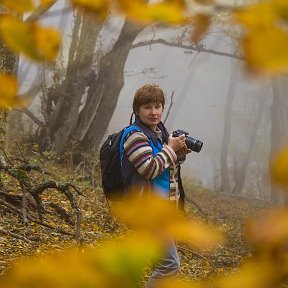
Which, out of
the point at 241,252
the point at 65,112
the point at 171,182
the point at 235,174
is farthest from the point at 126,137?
the point at 235,174

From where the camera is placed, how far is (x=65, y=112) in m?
11.0

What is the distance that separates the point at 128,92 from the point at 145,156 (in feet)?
166

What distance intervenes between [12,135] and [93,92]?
2055 mm

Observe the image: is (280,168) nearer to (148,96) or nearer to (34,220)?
(148,96)

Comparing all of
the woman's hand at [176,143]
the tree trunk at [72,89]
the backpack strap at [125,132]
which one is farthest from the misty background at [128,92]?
the woman's hand at [176,143]

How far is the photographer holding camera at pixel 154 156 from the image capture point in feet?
9.95

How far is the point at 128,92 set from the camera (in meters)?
53.4

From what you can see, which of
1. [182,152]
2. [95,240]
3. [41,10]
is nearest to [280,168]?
[182,152]

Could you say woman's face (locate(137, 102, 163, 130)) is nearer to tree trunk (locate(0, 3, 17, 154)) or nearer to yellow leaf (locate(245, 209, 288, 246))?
yellow leaf (locate(245, 209, 288, 246))

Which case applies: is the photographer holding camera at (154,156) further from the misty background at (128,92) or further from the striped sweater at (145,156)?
the misty background at (128,92)

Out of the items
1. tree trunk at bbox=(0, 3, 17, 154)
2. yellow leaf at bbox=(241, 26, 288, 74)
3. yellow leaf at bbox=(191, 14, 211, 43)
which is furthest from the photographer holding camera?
tree trunk at bbox=(0, 3, 17, 154)

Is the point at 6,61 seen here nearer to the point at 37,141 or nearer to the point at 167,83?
the point at 37,141

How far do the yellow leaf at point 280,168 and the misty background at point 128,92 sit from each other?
60 mm

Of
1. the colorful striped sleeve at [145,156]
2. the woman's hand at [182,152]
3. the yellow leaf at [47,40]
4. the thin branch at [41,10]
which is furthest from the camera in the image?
the woman's hand at [182,152]
